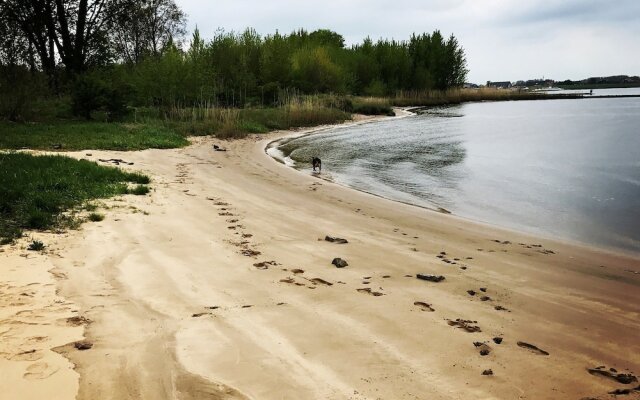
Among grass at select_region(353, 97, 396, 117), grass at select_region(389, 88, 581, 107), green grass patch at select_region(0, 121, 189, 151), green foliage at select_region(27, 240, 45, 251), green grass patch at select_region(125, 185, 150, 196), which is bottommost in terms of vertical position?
green foliage at select_region(27, 240, 45, 251)

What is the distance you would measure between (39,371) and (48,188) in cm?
513

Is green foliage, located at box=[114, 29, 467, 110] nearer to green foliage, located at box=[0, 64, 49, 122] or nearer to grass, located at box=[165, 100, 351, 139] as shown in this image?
grass, located at box=[165, 100, 351, 139]

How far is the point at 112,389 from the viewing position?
2727 millimetres

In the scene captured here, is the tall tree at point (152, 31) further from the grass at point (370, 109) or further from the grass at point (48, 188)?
the grass at point (48, 188)

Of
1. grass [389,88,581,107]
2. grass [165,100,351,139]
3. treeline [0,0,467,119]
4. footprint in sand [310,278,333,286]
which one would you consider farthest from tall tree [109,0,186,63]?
footprint in sand [310,278,333,286]

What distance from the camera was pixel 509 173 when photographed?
1540cm

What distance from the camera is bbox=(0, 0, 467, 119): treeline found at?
2134 cm

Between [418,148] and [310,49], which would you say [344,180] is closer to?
[418,148]

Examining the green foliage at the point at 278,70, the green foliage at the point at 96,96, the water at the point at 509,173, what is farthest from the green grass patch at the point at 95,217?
the green foliage at the point at 278,70

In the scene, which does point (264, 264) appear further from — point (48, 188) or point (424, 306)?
point (48, 188)

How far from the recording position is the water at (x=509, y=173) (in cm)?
911

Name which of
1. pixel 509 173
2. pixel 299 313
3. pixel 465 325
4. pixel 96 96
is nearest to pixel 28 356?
pixel 299 313

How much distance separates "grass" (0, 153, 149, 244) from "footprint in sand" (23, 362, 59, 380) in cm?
278

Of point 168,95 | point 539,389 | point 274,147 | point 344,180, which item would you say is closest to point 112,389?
point 539,389
